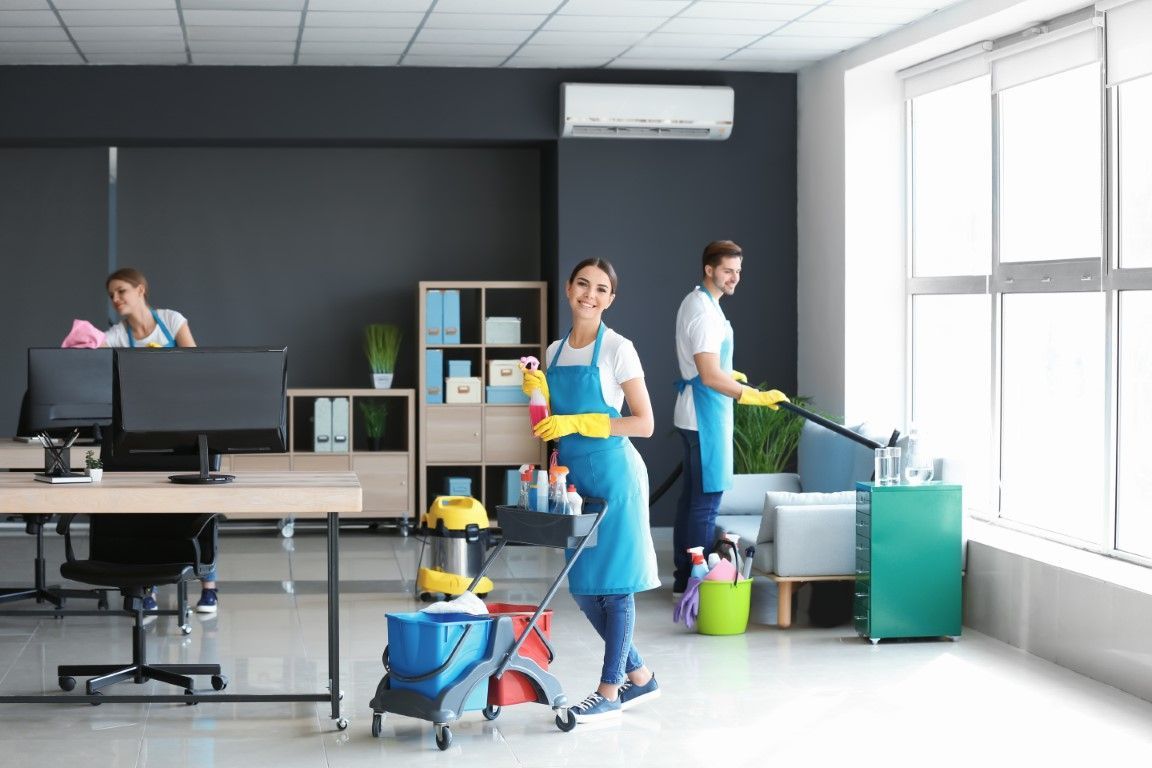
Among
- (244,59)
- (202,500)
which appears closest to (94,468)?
(202,500)

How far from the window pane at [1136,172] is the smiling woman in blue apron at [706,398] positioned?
5.41ft

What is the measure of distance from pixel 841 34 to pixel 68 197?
5.12m

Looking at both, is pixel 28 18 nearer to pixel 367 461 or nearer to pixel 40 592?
pixel 40 592

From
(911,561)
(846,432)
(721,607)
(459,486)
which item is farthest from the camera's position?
(459,486)

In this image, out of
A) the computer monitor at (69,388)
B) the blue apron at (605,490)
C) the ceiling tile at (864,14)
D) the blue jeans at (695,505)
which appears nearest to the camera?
the blue apron at (605,490)

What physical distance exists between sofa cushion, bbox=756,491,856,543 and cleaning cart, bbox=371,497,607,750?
1871 mm

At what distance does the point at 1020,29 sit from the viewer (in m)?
6.66

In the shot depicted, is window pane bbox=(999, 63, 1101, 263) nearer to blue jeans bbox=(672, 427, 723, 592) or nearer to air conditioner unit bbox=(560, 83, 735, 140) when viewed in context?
blue jeans bbox=(672, 427, 723, 592)

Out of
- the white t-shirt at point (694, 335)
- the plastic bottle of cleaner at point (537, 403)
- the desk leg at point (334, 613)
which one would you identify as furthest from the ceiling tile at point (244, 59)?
the desk leg at point (334, 613)

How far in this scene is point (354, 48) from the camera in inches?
320

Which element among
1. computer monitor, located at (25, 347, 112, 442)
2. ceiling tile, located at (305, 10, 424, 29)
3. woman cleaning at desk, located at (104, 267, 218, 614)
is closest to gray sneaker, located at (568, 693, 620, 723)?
woman cleaning at desk, located at (104, 267, 218, 614)

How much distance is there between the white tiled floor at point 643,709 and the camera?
4.36m

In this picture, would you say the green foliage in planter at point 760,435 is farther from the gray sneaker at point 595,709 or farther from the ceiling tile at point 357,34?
the gray sneaker at point 595,709

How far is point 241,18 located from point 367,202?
2.33m
